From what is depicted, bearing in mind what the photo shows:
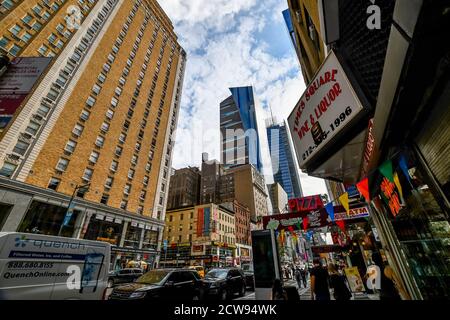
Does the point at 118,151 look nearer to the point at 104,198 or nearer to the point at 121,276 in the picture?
the point at 104,198

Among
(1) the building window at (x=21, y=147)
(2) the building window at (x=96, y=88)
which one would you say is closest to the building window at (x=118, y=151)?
(2) the building window at (x=96, y=88)

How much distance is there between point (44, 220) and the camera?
22.1 metres

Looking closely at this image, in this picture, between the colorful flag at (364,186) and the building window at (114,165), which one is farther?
the building window at (114,165)

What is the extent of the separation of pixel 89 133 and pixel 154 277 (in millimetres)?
28023

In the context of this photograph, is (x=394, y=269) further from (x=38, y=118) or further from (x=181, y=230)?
(x=181, y=230)

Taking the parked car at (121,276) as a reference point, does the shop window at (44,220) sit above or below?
above

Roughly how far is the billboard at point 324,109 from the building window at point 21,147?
29930mm

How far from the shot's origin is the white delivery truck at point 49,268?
529 centimetres

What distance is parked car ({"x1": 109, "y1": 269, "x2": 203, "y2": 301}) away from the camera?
789 centimetres

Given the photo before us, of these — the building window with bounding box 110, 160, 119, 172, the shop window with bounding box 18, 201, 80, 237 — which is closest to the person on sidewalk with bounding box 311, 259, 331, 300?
the shop window with bounding box 18, 201, 80, 237

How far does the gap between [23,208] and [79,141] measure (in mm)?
10827

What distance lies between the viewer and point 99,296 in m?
6.91

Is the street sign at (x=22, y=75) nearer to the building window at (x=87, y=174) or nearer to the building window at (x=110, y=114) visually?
the building window at (x=87, y=174)

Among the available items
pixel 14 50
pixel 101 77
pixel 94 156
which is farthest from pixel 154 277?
pixel 14 50
